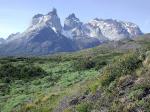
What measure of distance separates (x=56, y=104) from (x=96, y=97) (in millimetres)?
4884

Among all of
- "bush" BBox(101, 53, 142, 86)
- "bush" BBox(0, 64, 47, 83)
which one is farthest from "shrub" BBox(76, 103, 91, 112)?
"bush" BBox(0, 64, 47, 83)

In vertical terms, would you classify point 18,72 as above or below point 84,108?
above

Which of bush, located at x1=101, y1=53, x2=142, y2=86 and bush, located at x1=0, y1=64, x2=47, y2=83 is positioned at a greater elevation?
bush, located at x1=101, y1=53, x2=142, y2=86

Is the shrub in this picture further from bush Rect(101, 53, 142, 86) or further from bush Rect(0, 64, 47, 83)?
bush Rect(0, 64, 47, 83)

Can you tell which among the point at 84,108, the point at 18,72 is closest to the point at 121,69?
the point at 84,108

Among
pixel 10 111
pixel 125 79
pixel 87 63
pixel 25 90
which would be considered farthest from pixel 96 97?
pixel 87 63

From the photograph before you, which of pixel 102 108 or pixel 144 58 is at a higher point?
pixel 144 58

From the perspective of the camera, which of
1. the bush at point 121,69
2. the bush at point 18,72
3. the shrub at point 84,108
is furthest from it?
the bush at point 18,72

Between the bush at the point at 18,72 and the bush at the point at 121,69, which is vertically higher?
the bush at the point at 121,69

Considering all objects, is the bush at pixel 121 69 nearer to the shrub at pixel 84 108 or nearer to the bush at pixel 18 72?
the shrub at pixel 84 108

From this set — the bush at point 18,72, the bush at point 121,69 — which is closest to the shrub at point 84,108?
the bush at point 121,69

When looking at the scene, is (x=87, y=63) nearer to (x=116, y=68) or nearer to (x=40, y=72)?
(x=40, y=72)

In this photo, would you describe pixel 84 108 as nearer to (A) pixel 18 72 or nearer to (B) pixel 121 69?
(B) pixel 121 69

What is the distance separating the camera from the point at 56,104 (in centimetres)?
2636
